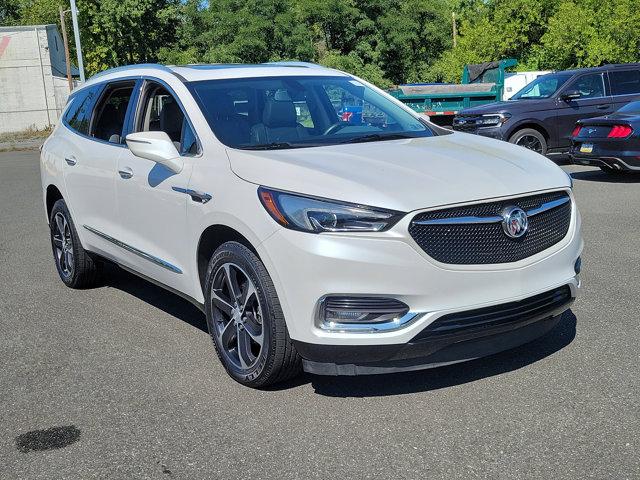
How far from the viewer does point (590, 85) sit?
50.3ft

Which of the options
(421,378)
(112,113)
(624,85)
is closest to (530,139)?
(624,85)

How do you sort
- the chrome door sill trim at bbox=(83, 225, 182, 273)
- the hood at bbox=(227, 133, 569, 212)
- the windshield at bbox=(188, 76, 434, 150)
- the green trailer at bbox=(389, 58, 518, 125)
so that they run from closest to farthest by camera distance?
1. the hood at bbox=(227, 133, 569, 212)
2. the windshield at bbox=(188, 76, 434, 150)
3. the chrome door sill trim at bbox=(83, 225, 182, 273)
4. the green trailer at bbox=(389, 58, 518, 125)

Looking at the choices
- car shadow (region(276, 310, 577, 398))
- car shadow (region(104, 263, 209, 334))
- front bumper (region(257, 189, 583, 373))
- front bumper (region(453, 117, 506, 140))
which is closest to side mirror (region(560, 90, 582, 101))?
front bumper (region(453, 117, 506, 140))

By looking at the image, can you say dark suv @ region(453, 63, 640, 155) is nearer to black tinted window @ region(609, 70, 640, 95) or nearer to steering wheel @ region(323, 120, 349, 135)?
black tinted window @ region(609, 70, 640, 95)

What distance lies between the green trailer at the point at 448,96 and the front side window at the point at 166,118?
12.8 m

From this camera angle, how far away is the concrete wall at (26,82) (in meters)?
39.0

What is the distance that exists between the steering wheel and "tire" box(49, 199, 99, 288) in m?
2.58

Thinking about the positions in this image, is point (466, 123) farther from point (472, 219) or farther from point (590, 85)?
point (472, 219)

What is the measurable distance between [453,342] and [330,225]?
84 cm

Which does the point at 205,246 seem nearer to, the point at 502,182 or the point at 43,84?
the point at 502,182

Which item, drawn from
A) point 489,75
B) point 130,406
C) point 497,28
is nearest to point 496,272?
point 130,406

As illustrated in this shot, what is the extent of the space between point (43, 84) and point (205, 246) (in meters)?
38.2

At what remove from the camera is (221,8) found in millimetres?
40156

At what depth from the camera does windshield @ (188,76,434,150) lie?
187 inches
